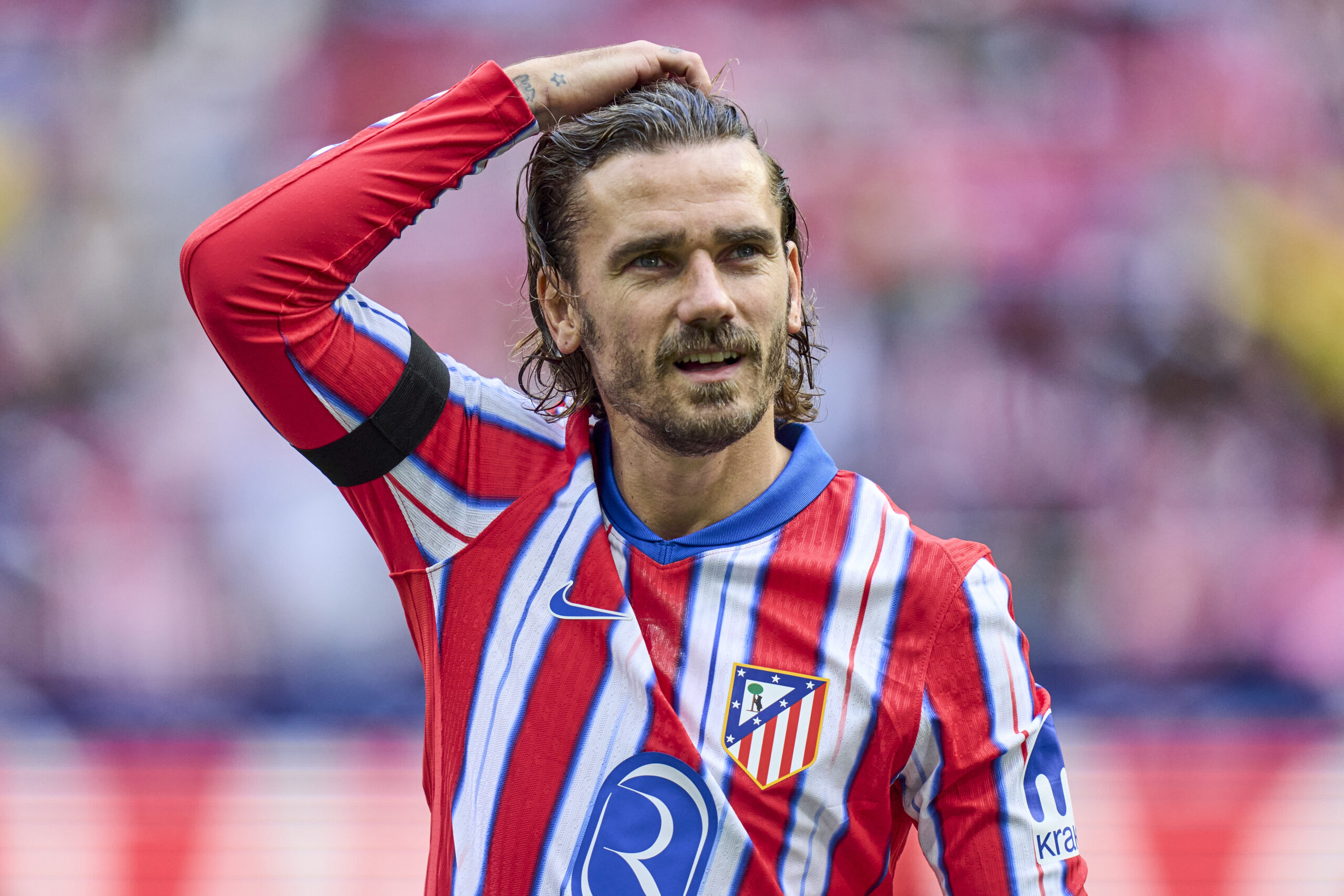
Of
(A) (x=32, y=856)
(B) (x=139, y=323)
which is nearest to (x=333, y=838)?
(A) (x=32, y=856)

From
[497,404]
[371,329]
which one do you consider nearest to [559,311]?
[497,404]

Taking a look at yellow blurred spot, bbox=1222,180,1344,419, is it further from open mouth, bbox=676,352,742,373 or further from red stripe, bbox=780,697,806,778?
red stripe, bbox=780,697,806,778

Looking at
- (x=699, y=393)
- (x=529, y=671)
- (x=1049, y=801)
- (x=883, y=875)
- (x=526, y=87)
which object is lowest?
(x=883, y=875)

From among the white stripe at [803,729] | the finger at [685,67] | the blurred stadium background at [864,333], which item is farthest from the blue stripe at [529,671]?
the blurred stadium background at [864,333]

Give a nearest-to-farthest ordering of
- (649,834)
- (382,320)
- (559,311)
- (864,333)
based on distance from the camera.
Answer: (649,834)
(382,320)
(559,311)
(864,333)

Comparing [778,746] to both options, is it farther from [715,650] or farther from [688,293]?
[688,293]

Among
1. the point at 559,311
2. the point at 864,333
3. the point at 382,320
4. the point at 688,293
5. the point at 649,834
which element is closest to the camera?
the point at 649,834

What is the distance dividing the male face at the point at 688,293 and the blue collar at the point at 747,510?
0.31 feet

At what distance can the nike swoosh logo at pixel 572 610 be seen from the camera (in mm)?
1507

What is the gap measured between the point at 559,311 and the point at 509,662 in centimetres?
51

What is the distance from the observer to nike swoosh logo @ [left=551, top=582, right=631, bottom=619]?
1.51 metres

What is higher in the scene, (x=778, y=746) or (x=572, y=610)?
(x=572, y=610)

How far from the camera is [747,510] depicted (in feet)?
5.16

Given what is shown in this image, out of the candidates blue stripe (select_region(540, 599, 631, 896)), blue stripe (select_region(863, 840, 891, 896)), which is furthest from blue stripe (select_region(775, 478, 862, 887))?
blue stripe (select_region(540, 599, 631, 896))
